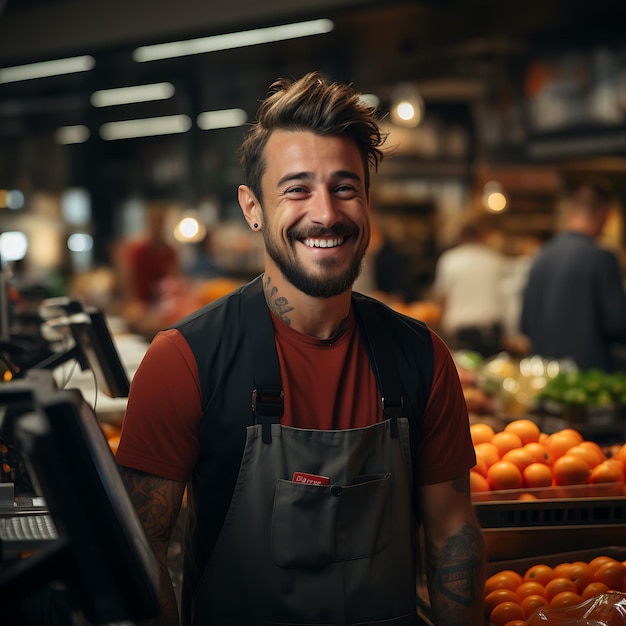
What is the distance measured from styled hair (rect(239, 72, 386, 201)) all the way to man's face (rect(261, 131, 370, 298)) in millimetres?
26

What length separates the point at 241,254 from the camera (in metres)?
A: 13.0

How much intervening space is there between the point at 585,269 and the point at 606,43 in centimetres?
316

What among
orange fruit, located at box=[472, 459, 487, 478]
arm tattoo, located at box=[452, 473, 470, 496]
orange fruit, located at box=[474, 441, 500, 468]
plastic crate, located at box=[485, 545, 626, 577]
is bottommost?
plastic crate, located at box=[485, 545, 626, 577]

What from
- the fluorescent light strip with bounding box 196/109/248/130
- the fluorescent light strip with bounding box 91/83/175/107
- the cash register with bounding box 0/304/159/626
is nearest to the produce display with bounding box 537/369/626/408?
the cash register with bounding box 0/304/159/626

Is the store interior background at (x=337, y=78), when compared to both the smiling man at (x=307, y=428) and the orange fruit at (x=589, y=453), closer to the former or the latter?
the orange fruit at (x=589, y=453)

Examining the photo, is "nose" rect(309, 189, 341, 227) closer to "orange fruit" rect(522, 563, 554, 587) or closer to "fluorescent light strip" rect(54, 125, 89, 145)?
"orange fruit" rect(522, 563, 554, 587)

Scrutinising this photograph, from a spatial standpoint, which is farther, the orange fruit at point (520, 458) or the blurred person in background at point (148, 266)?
the blurred person in background at point (148, 266)

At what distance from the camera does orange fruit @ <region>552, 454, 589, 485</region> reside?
263cm

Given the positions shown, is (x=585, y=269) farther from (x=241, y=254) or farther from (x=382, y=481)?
(x=241, y=254)

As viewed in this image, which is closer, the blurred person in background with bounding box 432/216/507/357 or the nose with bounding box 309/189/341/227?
the nose with bounding box 309/189/341/227

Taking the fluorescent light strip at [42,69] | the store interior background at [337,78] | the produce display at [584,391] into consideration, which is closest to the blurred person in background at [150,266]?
the store interior background at [337,78]

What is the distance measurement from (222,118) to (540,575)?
36.5ft

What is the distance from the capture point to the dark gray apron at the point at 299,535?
6.20 ft

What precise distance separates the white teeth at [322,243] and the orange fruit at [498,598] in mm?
981
